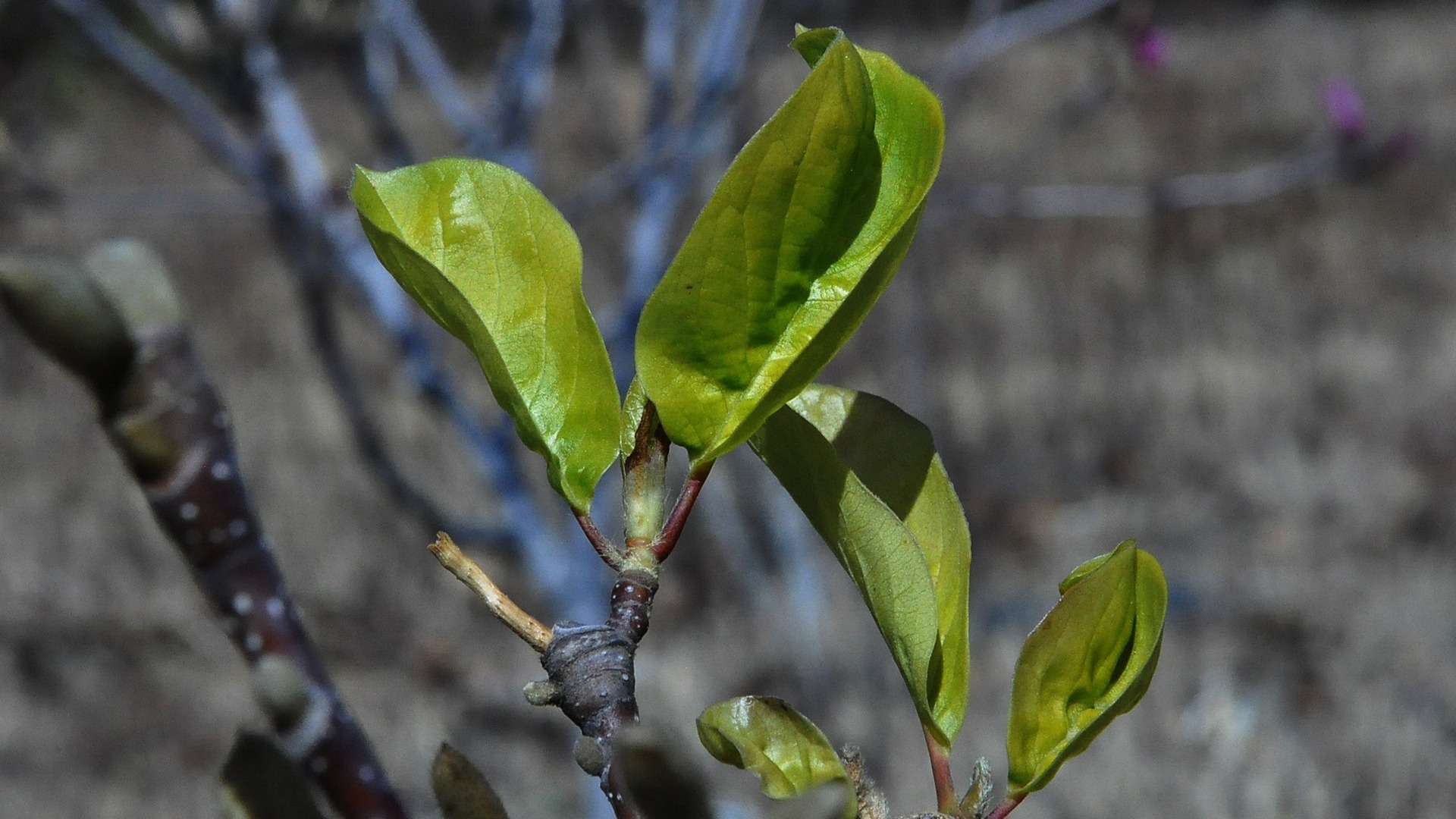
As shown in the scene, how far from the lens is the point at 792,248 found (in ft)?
0.78

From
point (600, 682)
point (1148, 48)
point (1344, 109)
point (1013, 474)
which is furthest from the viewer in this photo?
point (1013, 474)

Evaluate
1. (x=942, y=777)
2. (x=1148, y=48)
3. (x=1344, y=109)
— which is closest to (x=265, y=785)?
(x=942, y=777)

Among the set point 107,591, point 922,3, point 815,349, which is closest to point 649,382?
point 815,349

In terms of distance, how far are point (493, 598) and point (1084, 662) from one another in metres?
0.14

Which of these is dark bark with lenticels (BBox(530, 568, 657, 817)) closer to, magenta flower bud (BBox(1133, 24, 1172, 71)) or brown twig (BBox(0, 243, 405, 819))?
brown twig (BBox(0, 243, 405, 819))

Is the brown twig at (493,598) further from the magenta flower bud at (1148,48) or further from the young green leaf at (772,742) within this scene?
the magenta flower bud at (1148,48)

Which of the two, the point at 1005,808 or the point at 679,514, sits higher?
the point at 679,514

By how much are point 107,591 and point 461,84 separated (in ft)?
7.74

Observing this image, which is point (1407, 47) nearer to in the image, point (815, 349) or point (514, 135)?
point (514, 135)

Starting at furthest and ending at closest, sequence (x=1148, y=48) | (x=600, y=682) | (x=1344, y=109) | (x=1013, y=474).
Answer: (x=1013, y=474) < (x=1344, y=109) < (x=1148, y=48) < (x=600, y=682)

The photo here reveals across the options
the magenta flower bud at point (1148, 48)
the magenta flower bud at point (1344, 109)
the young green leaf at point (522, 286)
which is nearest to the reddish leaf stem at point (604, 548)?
the young green leaf at point (522, 286)

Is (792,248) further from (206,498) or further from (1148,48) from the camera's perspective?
(1148,48)

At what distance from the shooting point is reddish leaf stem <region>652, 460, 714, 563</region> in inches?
9.7

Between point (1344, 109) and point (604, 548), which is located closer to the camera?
point (604, 548)
